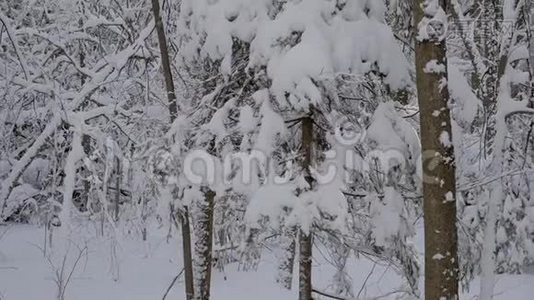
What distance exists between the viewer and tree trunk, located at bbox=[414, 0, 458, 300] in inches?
201

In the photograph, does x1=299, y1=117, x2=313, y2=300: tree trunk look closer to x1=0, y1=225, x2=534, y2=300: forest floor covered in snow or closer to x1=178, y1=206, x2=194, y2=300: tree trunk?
x1=178, y1=206, x2=194, y2=300: tree trunk

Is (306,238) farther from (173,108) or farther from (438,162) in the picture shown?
(173,108)

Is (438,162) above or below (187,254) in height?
above

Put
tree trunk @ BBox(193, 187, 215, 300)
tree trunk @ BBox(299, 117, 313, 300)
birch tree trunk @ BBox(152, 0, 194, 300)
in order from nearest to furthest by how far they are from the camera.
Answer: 1. tree trunk @ BBox(299, 117, 313, 300)
2. birch tree trunk @ BBox(152, 0, 194, 300)
3. tree trunk @ BBox(193, 187, 215, 300)

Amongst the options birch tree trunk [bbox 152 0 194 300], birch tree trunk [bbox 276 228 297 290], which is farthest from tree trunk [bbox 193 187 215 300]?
birch tree trunk [bbox 276 228 297 290]

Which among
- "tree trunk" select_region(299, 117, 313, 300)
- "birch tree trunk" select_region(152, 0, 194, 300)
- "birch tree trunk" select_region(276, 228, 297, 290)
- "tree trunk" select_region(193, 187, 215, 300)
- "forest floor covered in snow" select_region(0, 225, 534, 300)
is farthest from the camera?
"birch tree trunk" select_region(276, 228, 297, 290)

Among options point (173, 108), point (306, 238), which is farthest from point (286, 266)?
point (306, 238)

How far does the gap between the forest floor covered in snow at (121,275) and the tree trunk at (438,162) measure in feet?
16.3

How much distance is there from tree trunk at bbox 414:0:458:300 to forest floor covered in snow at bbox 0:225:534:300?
4.98 meters

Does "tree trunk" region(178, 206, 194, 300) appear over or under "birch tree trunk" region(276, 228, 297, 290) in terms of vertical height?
over

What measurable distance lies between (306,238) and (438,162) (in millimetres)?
1865

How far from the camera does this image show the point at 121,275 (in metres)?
13.0

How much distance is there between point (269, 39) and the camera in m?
5.91

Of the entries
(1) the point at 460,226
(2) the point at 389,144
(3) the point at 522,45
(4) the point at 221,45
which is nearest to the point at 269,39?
(4) the point at 221,45
